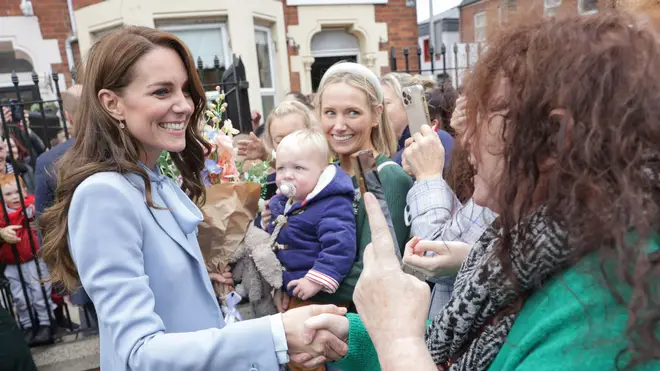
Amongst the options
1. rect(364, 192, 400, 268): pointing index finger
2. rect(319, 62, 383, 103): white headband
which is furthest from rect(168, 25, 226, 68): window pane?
rect(364, 192, 400, 268): pointing index finger

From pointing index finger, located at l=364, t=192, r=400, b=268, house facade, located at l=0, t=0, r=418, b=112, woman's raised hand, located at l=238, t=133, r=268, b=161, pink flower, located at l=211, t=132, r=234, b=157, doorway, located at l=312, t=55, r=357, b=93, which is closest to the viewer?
pointing index finger, located at l=364, t=192, r=400, b=268

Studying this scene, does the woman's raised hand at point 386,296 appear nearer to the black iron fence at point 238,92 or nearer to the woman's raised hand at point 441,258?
the woman's raised hand at point 441,258

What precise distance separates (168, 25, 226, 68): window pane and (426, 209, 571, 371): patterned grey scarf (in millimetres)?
6851

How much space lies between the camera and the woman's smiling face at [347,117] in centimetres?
238

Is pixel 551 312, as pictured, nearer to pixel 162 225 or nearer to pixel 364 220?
pixel 162 225

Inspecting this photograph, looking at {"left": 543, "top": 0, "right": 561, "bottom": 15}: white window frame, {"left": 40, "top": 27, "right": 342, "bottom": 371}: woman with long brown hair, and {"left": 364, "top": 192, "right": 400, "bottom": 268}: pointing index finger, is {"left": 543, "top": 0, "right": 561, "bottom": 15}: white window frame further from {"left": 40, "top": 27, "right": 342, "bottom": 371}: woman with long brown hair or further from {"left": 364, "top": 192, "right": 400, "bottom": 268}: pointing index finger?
{"left": 40, "top": 27, "right": 342, "bottom": 371}: woman with long brown hair

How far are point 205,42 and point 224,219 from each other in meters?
6.08

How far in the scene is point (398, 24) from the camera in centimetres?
891

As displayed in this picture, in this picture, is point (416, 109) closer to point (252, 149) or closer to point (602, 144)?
point (602, 144)

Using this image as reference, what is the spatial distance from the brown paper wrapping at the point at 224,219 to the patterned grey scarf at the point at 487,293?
1108 millimetres

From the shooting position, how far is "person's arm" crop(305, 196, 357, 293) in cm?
203

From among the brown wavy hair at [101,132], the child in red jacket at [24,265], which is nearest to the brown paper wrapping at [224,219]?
the brown wavy hair at [101,132]

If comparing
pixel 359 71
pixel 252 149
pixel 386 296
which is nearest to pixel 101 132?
pixel 386 296

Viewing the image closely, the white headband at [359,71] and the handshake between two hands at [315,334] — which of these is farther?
the white headband at [359,71]
